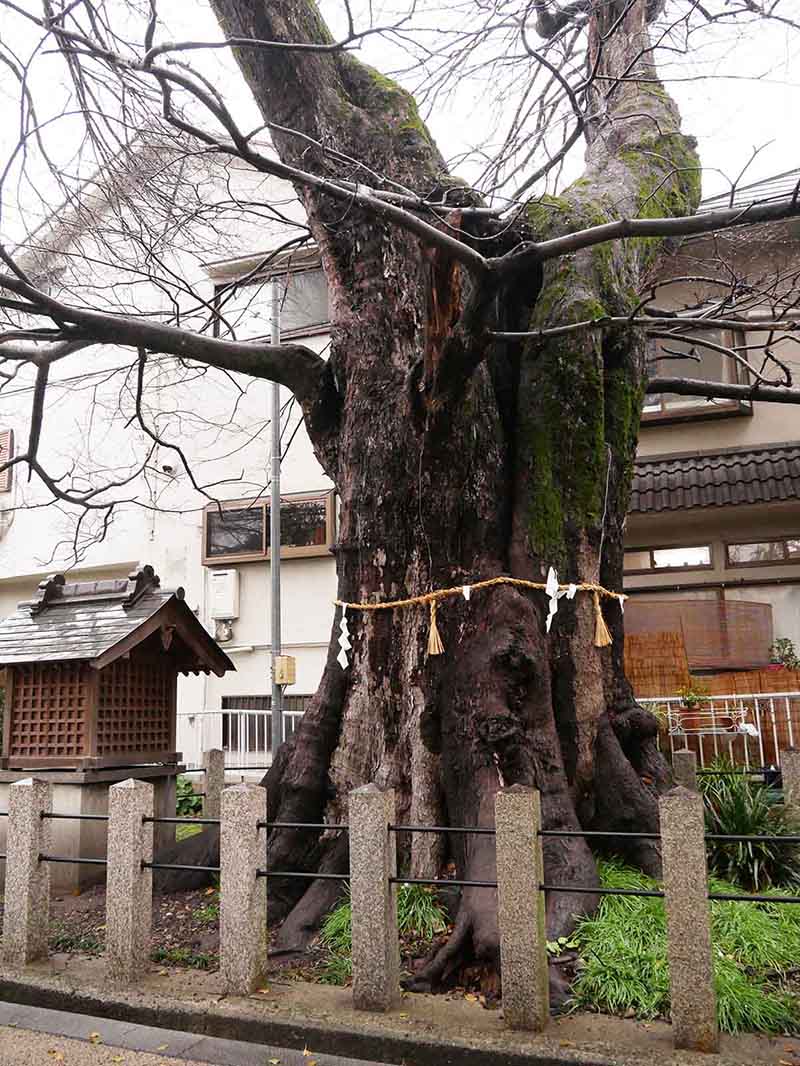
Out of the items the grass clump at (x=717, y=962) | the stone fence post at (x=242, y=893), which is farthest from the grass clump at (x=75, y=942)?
the grass clump at (x=717, y=962)

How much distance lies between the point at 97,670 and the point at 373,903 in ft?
Result: 13.2

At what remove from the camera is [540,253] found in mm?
4969

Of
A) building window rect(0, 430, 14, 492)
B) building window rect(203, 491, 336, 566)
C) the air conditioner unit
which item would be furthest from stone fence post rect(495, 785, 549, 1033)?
building window rect(0, 430, 14, 492)

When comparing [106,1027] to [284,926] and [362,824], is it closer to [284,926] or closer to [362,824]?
[284,926]

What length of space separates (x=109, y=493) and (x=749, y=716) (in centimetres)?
1279

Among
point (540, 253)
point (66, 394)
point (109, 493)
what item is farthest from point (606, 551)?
point (66, 394)

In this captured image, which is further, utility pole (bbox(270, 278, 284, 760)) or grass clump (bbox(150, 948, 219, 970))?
utility pole (bbox(270, 278, 284, 760))

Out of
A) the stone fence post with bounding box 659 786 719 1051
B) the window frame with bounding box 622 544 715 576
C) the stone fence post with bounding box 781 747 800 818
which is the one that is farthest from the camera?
the window frame with bounding box 622 544 715 576

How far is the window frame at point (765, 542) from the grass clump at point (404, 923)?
9798mm

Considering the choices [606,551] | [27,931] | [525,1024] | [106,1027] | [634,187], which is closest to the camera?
[525,1024]

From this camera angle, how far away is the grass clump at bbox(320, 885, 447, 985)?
5289 millimetres

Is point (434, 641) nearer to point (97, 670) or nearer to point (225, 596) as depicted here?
point (97, 670)

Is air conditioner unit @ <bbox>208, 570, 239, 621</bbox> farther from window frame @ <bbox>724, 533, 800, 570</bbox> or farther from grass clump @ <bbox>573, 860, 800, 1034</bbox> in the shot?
grass clump @ <bbox>573, 860, 800, 1034</bbox>

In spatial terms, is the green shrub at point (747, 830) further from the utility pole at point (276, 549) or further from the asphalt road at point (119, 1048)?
the utility pole at point (276, 549)
